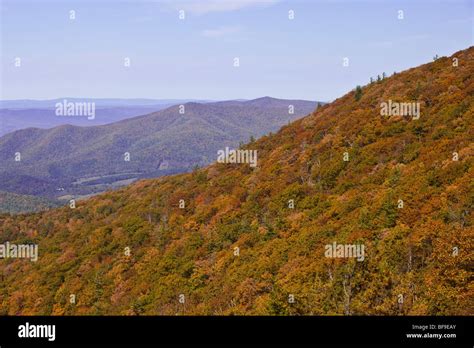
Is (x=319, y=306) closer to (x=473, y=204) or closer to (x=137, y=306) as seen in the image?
(x=473, y=204)

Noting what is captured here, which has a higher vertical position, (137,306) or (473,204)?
(473,204)

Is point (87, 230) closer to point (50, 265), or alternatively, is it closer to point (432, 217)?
point (50, 265)

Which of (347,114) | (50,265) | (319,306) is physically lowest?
(50,265)
